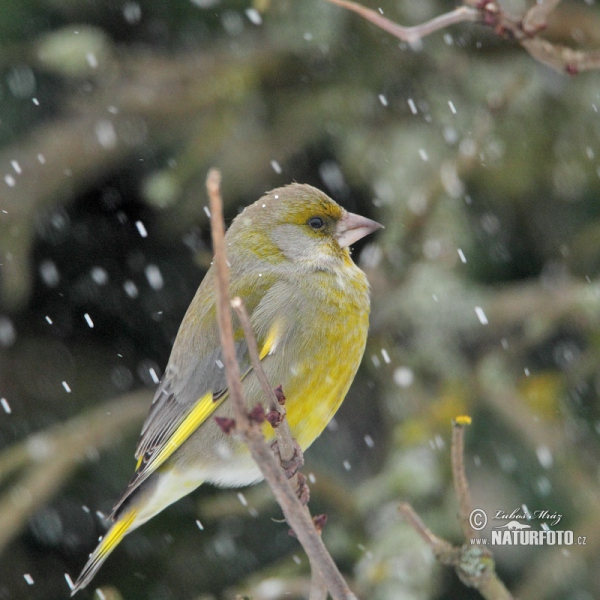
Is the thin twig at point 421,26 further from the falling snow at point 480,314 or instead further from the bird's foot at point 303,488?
the falling snow at point 480,314

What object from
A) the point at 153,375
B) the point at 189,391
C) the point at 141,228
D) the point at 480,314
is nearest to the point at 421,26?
the point at 189,391

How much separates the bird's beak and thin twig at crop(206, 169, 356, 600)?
4.69 feet

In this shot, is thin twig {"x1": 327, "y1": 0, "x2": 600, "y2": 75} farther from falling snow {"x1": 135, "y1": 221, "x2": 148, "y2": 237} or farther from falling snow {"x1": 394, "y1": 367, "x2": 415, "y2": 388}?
falling snow {"x1": 135, "y1": 221, "x2": 148, "y2": 237}

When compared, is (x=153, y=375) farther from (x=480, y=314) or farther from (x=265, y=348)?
(x=480, y=314)

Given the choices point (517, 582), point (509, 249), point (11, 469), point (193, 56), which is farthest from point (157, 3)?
point (517, 582)

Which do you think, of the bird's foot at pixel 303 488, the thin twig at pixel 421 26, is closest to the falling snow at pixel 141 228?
the bird's foot at pixel 303 488

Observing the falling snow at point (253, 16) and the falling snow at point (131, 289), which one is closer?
the falling snow at point (253, 16)

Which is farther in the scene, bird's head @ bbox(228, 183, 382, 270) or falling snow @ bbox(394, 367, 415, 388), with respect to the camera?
falling snow @ bbox(394, 367, 415, 388)

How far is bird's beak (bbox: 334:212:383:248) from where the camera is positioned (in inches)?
106

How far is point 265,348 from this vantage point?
247cm

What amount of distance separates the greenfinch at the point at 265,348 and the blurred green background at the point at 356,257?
1.70 ft

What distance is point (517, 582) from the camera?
3.15m

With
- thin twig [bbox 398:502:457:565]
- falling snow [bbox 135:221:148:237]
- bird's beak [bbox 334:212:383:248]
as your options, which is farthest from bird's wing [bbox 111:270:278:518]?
falling snow [bbox 135:221:148:237]

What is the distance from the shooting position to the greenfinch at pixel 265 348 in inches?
96.1
